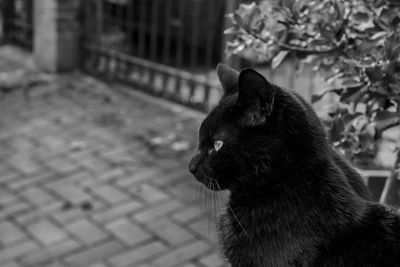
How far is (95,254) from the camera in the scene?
3998mm

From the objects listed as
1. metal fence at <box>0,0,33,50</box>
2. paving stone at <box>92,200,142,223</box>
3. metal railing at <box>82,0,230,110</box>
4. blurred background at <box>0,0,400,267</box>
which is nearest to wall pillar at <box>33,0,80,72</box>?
blurred background at <box>0,0,400,267</box>

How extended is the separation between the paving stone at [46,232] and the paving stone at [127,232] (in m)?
0.33

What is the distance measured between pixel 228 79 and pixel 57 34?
17.6ft

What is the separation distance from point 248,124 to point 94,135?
3.91 meters

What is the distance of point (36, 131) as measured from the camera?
5816 mm

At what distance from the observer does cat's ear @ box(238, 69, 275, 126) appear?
1.86 metres

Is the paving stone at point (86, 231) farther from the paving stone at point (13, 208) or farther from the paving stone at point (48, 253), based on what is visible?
the paving stone at point (13, 208)

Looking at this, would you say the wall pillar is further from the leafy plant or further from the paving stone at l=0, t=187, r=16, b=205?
the leafy plant

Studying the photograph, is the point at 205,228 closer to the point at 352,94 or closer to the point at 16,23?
the point at 352,94

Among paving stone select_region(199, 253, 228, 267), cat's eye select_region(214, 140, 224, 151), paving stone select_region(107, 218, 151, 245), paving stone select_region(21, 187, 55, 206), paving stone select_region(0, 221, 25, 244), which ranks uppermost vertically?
cat's eye select_region(214, 140, 224, 151)

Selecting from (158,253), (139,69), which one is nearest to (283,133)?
(158,253)

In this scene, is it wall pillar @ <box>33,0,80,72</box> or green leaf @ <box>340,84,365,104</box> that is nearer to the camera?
green leaf @ <box>340,84,365,104</box>

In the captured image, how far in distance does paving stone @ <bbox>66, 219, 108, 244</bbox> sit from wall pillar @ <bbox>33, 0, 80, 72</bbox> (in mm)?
3348

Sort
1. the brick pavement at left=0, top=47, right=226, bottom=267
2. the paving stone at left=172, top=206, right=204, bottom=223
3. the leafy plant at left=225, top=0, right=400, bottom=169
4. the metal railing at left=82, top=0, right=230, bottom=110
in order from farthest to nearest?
the metal railing at left=82, top=0, right=230, bottom=110, the paving stone at left=172, top=206, right=204, bottom=223, the brick pavement at left=0, top=47, right=226, bottom=267, the leafy plant at left=225, top=0, right=400, bottom=169
